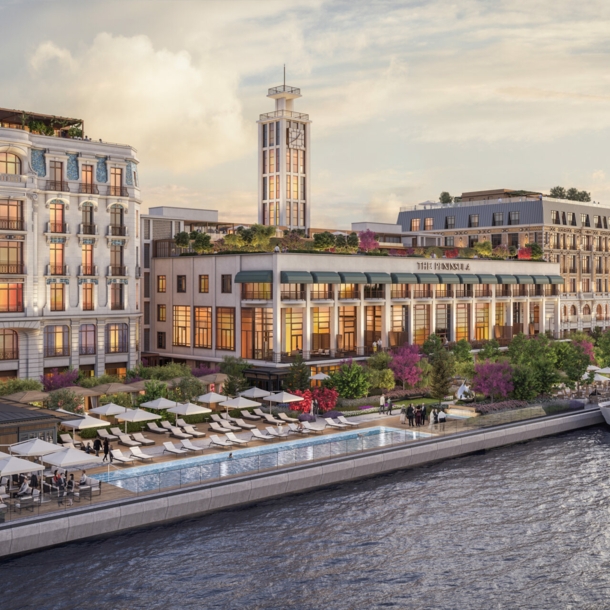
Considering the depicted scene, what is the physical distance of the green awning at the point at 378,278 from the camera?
239 feet

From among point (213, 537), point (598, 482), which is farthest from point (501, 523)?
point (213, 537)

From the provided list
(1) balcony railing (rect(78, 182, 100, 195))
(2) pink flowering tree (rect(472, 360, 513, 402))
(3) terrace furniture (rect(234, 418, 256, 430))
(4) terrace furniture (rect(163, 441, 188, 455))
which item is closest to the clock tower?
(1) balcony railing (rect(78, 182, 100, 195))

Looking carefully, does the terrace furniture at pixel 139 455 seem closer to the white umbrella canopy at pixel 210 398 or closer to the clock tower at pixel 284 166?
the white umbrella canopy at pixel 210 398

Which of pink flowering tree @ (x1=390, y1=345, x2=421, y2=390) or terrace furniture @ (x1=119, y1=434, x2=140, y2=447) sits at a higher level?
pink flowering tree @ (x1=390, y1=345, x2=421, y2=390)

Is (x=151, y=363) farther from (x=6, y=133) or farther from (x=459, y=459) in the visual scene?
(x=459, y=459)

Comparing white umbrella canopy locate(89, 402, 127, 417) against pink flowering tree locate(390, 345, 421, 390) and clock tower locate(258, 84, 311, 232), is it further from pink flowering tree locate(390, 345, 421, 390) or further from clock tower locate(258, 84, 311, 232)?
clock tower locate(258, 84, 311, 232)

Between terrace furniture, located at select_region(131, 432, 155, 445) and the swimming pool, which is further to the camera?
terrace furniture, located at select_region(131, 432, 155, 445)

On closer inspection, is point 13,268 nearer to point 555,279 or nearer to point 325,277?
point 325,277

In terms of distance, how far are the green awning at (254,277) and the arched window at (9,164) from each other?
62.3 ft

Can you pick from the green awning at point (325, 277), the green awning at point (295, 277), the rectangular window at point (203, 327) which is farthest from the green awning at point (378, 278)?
the rectangular window at point (203, 327)

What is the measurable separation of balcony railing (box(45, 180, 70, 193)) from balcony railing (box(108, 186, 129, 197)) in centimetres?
386

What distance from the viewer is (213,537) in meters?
33.9

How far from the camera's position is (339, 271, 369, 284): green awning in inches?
2768

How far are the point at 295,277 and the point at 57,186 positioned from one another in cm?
2006
